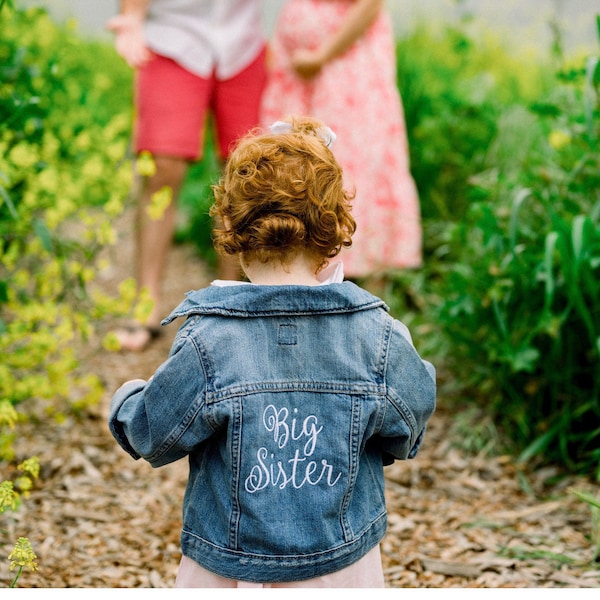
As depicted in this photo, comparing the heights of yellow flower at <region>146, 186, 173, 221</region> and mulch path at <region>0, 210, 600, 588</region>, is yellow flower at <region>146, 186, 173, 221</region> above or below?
above

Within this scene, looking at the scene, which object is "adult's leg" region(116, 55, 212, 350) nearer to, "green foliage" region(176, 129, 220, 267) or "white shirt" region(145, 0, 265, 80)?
"white shirt" region(145, 0, 265, 80)

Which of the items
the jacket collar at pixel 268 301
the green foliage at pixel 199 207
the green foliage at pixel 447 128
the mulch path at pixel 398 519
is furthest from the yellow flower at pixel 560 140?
the green foliage at pixel 199 207

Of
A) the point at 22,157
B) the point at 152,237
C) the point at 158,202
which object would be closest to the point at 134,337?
the point at 152,237

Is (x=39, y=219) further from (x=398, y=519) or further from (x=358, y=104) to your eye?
(x=358, y=104)

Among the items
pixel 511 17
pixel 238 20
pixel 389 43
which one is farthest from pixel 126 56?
pixel 511 17

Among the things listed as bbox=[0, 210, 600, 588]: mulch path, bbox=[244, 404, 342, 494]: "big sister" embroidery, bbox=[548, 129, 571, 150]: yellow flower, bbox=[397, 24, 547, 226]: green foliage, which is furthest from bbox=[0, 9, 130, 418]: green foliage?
bbox=[397, 24, 547, 226]: green foliage

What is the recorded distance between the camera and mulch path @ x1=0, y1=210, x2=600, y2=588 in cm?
173

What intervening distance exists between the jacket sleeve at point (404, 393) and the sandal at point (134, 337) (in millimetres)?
1960

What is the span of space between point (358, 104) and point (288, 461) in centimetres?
212

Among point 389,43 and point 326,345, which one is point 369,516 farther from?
point 389,43

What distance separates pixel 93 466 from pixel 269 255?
1.24 metres

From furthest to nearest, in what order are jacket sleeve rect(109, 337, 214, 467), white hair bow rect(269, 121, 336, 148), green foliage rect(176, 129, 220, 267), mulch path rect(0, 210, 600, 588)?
1. green foliage rect(176, 129, 220, 267)
2. mulch path rect(0, 210, 600, 588)
3. white hair bow rect(269, 121, 336, 148)
4. jacket sleeve rect(109, 337, 214, 467)

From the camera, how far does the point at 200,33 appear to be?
10.1 feet
